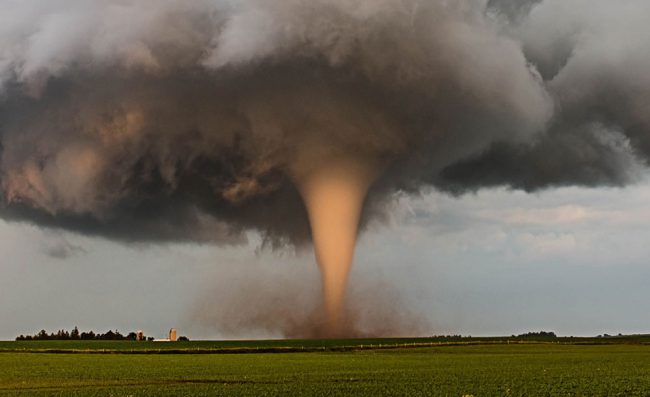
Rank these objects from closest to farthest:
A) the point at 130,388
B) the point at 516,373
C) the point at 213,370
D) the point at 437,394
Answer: the point at 437,394
the point at 130,388
the point at 516,373
the point at 213,370

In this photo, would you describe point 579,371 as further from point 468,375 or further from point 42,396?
point 42,396

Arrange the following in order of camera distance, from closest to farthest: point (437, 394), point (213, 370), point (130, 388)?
point (437, 394) → point (130, 388) → point (213, 370)

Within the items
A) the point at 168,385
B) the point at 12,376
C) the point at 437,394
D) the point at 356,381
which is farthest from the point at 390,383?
the point at 12,376

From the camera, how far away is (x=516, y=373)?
6053 cm

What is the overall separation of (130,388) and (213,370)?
21.1 m

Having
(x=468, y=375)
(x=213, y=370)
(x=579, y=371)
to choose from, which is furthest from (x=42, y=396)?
(x=579, y=371)

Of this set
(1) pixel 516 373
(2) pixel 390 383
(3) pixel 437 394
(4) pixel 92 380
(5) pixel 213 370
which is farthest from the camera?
(5) pixel 213 370

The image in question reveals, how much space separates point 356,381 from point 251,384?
292 inches

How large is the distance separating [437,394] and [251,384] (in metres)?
14.2

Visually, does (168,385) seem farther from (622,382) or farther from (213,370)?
(622,382)

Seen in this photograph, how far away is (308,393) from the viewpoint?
41562 mm

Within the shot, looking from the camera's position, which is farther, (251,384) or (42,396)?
(251,384)

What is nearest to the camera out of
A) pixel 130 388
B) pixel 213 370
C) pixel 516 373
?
pixel 130 388

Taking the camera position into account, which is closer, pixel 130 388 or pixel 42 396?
pixel 42 396
